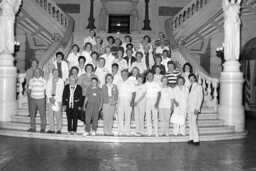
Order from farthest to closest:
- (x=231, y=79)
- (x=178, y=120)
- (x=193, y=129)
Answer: (x=231, y=79) < (x=178, y=120) < (x=193, y=129)

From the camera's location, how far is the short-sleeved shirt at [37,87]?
8.46 m

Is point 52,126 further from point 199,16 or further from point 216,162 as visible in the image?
point 199,16

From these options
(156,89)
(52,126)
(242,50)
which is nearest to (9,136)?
(52,126)

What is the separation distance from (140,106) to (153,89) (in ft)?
1.72

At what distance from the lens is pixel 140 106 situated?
27.9ft

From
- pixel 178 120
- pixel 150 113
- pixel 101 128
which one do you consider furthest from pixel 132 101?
pixel 178 120

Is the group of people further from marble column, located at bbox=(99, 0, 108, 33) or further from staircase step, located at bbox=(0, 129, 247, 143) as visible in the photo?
marble column, located at bbox=(99, 0, 108, 33)

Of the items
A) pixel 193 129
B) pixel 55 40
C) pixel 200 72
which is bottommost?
pixel 193 129

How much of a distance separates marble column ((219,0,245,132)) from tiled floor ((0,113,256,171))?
55.6 inches

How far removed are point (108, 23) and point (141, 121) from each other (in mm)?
12676

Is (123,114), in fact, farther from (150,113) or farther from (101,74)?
(101,74)

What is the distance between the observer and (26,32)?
1592cm

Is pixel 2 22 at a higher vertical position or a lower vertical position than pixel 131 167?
higher

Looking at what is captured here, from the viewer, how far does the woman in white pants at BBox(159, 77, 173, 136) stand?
8445 mm
